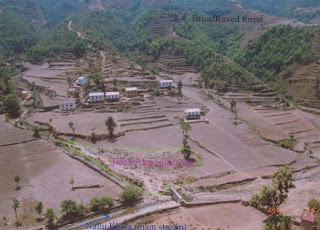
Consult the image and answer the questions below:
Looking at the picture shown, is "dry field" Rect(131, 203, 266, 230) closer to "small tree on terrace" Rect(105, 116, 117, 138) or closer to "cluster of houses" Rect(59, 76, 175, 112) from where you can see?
"small tree on terrace" Rect(105, 116, 117, 138)

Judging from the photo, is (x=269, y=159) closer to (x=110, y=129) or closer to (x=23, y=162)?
(x=110, y=129)

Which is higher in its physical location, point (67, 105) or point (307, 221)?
point (67, 105)

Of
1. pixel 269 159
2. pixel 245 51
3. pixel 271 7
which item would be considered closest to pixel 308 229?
pixel 269 159

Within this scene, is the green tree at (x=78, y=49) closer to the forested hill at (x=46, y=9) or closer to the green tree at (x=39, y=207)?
the forested hill at (x=46, y=9)

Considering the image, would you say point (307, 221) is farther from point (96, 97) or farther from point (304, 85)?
point (304, 85)

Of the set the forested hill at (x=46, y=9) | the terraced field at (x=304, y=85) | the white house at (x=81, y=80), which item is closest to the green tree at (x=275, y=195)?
the white house at (x=81, y=80)

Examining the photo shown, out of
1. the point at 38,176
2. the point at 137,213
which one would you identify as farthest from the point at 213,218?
the point at 38,176

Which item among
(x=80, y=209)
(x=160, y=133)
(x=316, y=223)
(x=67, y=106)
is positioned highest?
(x=67, y=106)
